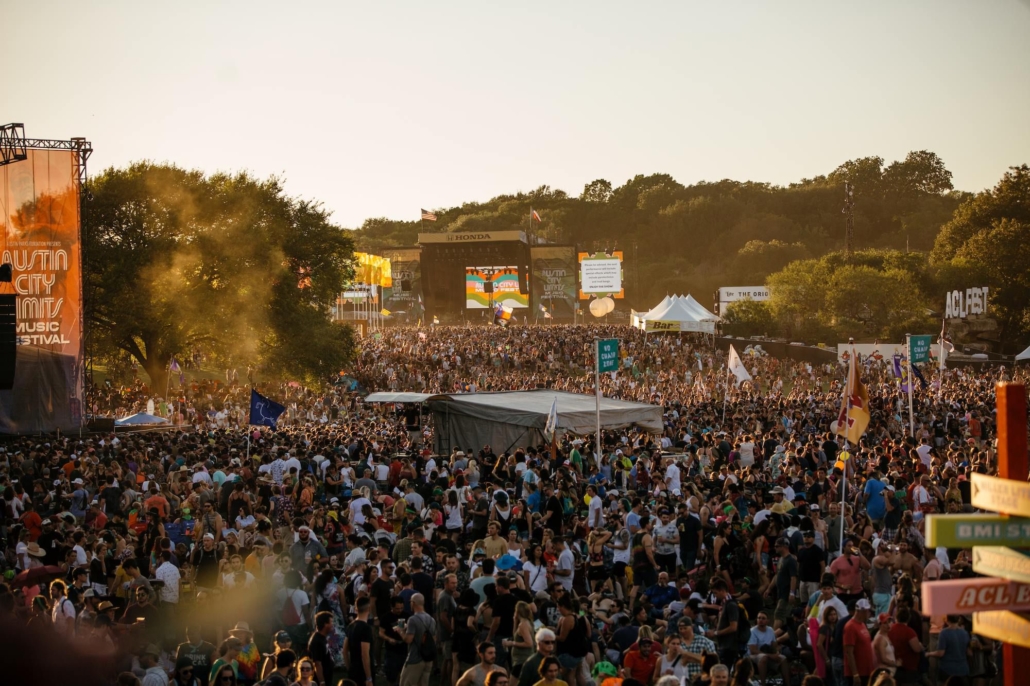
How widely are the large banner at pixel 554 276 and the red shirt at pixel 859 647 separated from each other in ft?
237

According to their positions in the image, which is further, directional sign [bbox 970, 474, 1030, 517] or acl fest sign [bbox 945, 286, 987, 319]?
acl fest sign [bbox 945, 286, 987, 319]

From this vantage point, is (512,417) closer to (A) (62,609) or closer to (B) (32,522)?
(B) (32,522)

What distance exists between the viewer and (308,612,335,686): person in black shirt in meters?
7.58

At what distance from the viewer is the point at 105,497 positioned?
1427 centimetres

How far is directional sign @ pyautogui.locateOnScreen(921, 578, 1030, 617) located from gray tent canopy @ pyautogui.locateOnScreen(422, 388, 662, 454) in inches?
630

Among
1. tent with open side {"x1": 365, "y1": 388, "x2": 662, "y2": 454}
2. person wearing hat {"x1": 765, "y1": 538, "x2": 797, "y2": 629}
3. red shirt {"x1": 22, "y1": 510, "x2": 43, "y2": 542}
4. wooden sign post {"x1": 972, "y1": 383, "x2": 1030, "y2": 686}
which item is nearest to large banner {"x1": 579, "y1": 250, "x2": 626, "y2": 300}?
tent with open side {"x1": 365, "y1": 388, "x2": 662, "y2": 454}

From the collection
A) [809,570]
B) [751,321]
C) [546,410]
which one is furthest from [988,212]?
[809,570]

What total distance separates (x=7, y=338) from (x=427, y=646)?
10.2 m

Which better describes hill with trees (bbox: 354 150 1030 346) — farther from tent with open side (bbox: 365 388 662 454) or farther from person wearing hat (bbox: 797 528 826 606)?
person wearing hat (bbox: 797 528 826 606)

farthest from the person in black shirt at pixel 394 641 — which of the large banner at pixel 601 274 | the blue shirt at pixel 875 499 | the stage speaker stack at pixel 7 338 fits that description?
the large banner at pixel 601 274

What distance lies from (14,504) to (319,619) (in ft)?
27.1

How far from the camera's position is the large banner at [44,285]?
2483cm

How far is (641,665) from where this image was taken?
24.0 ft

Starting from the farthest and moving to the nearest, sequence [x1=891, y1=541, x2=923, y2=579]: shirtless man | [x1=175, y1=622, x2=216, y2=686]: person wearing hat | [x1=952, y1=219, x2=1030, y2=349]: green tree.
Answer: [x1=952, y1=219, x2=1030, y2=349]: green tree < [x1=891, y1=541, x2=923, y2=579]: shirtless man < [x1=175, y1=622, x2=216, y2=686]: person wearing hat
